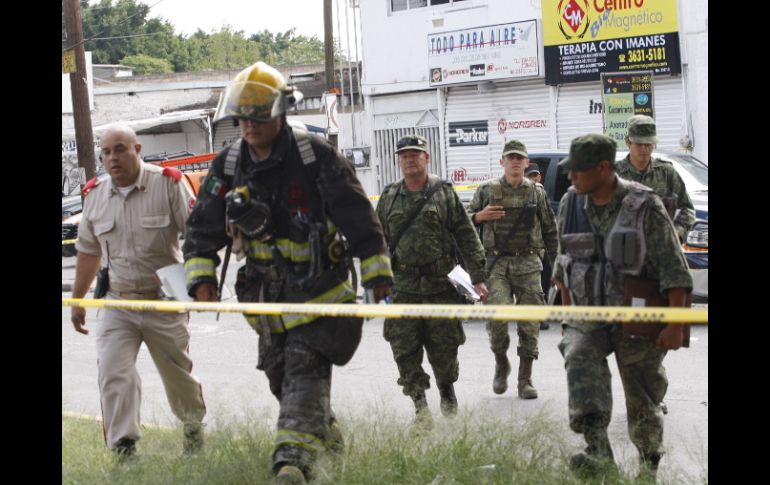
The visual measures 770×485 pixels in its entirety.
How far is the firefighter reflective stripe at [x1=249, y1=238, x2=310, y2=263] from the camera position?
17.8 ft

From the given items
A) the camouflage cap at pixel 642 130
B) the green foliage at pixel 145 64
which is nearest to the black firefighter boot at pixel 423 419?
the camouflage cap at pixel 642 130

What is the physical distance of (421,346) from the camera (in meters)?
7.48

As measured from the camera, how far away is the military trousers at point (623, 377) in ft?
17.5

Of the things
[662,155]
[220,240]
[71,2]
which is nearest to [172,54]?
[71,2]

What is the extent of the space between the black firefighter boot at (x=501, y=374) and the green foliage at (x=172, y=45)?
54901 millimetres

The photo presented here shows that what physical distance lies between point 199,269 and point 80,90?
14.2 m

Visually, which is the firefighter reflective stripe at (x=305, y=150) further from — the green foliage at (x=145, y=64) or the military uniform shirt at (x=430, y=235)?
the green foliage at (x=145, y=64)

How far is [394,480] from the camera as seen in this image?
5.25m

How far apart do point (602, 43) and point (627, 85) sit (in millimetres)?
3421

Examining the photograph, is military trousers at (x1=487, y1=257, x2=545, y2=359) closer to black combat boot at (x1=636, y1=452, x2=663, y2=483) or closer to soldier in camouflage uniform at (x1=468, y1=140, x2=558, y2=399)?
soldier in camouflage uniform at (x1=468, y1=140, x2=558, y2=399)

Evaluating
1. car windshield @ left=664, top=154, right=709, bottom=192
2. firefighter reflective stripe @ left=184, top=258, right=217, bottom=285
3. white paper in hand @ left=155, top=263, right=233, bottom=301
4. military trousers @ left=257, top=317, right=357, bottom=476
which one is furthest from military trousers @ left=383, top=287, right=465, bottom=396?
car windshield @ left=664, top=154, right=709, bottom=192
